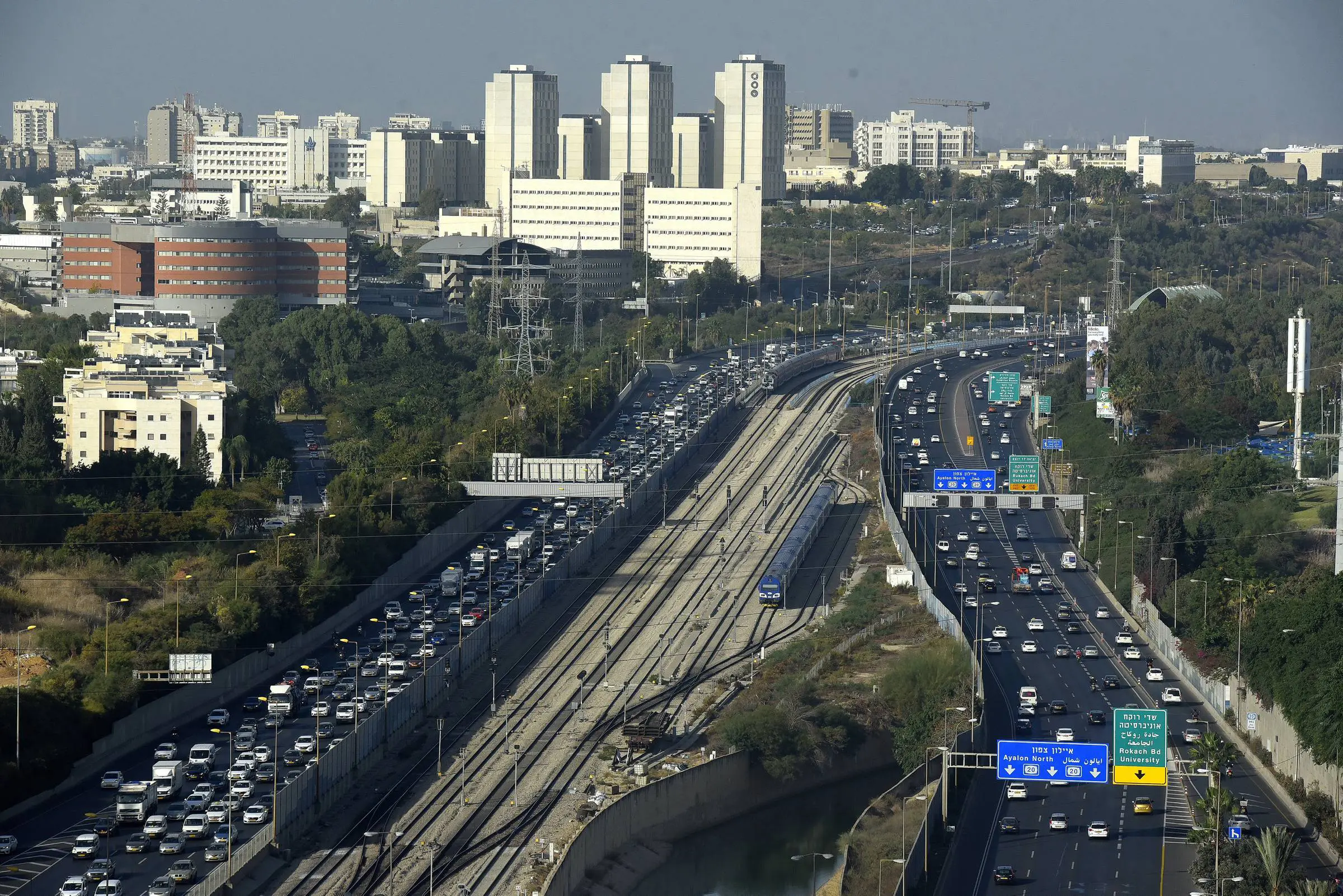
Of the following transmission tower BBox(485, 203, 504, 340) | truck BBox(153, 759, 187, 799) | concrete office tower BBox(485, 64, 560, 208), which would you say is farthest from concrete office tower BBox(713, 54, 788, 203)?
truck BBox(153, 759, 187, 799)

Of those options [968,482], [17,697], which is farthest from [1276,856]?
[968,482]

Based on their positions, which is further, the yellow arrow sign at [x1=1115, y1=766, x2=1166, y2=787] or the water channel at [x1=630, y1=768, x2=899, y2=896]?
the water channel at [x1=630, y1=768, x2=899, y2=896]

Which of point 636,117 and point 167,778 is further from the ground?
point 636,117

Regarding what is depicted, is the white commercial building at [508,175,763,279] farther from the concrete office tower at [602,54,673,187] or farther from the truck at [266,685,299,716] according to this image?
the truck at [266,685,299,716]

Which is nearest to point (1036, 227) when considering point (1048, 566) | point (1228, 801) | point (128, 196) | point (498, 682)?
point (128, 196)

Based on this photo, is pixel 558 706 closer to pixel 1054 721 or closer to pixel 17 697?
pixel 1054 721

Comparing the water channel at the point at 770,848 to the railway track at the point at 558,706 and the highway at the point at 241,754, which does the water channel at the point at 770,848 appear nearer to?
the railway track at the point at 558,706
